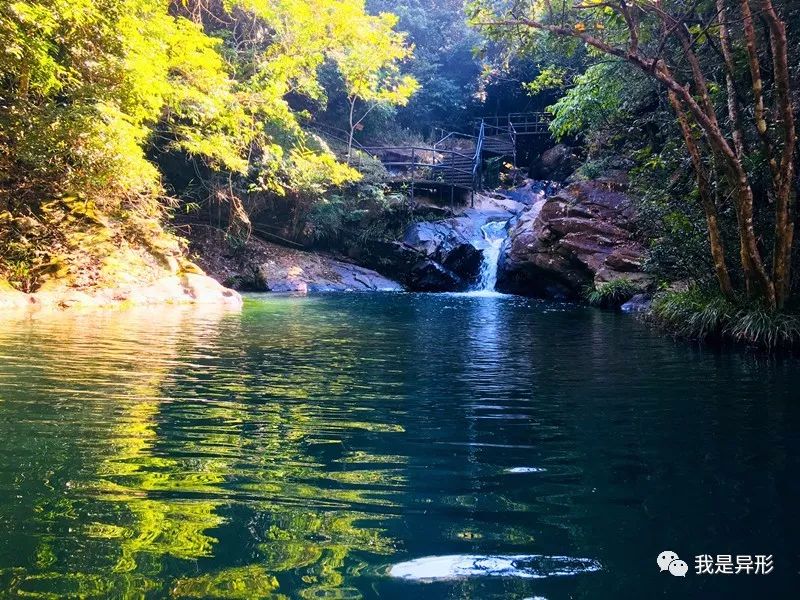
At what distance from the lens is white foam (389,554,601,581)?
193 cm

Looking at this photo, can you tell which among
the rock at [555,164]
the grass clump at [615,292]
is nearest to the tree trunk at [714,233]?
the grass clump at [615,292]

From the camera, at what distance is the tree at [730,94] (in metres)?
6.51

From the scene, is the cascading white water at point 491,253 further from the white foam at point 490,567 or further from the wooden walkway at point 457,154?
the white foam at point 490,567

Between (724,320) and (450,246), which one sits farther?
(450,246)

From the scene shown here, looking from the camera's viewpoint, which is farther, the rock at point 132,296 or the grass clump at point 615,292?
the grass clump at point 615,292

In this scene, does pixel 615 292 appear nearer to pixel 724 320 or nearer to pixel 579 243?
pixel 579 243

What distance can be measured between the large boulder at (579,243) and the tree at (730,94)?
279 inches

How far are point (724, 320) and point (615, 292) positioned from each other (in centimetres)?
677

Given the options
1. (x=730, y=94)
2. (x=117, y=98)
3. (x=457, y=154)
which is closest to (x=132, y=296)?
(x=117, y=98)

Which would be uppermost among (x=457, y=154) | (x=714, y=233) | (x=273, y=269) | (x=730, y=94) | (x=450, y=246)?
(x=457, y=154)

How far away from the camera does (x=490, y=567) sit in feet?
6.48

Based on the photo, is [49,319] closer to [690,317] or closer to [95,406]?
[95,406]

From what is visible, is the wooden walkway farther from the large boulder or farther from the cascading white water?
the large boulder

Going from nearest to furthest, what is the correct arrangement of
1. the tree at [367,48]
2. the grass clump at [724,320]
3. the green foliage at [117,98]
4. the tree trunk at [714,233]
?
the grass clump at [724,320] < the tree trunk at [714,233] < the green foliage at [117,98] < the tree at [367,48]
